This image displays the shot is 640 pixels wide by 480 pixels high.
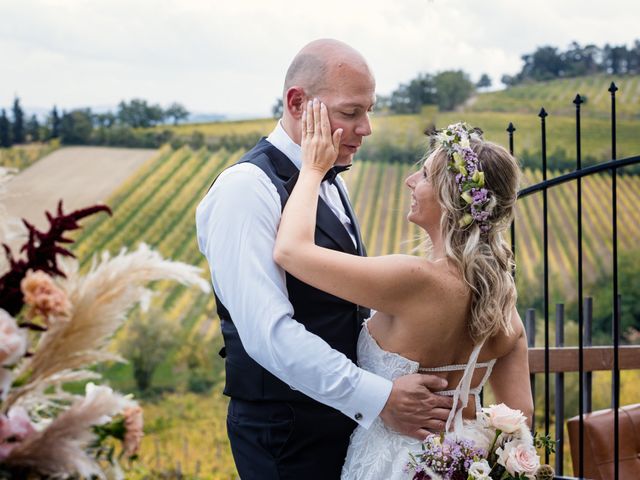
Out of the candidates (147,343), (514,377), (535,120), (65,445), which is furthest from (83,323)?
(535,120)

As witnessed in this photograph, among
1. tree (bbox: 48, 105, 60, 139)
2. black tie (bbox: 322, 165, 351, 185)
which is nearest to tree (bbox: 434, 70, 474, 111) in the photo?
tree (bbox: 48, 105, 60, 139)

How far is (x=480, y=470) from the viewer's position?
5.53 ft

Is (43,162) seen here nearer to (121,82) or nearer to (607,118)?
(121,82)

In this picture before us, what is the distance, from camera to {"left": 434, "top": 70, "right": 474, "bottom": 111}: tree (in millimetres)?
13883

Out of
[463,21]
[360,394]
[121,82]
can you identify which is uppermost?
[463,21]

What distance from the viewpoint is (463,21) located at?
13516 mm

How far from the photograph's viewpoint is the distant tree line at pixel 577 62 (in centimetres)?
1362

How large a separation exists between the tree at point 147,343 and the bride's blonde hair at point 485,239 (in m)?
11.2

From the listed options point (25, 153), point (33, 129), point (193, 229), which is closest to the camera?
point (25, 153)

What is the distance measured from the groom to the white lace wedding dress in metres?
0.04

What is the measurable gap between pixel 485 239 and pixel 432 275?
7.4 inches

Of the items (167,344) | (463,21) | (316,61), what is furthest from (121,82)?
(316,61)

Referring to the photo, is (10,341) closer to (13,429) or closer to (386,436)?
(13,429)

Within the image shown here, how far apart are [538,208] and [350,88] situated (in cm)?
1375
